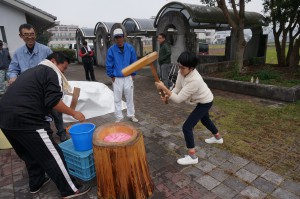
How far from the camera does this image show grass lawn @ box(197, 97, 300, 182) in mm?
3436

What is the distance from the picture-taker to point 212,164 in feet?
11.2

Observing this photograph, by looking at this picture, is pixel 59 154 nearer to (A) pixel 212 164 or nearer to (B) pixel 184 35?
(A) pixel 212 164

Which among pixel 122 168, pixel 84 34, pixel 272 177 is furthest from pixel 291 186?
pixel 84 34

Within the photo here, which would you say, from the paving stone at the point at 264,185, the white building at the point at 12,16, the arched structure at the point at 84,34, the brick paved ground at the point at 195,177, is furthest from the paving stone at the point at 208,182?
the arched structure at the point at 84,34

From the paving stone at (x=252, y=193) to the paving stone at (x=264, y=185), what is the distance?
0.07 meters

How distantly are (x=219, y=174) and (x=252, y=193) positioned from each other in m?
0.51

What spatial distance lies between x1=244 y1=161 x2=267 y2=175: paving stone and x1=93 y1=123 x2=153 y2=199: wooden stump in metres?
1.60

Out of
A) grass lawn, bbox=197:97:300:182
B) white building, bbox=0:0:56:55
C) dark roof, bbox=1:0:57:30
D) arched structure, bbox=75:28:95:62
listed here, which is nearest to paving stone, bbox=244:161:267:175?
grass lawn, bbox=197:97:300:182

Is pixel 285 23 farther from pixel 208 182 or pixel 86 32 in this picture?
pixel 86 32

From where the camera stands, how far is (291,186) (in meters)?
2.86

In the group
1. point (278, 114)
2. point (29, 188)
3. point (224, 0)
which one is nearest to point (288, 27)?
point (224, 0)

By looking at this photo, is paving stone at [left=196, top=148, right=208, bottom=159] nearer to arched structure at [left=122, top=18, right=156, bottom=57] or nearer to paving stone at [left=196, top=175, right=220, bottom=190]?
paving stone at [left=196, top=175, right=220, bottom=190]

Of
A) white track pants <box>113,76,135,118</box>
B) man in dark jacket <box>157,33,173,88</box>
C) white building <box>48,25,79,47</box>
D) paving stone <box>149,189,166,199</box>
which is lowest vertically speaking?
paving stone <box>149,189,166,199</box>

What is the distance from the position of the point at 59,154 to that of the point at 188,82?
1.96 metres
